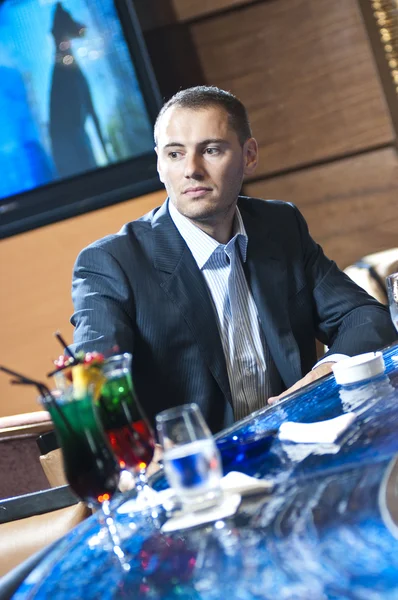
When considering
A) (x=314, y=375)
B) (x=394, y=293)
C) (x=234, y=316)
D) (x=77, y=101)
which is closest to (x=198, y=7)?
(x=77, y=101)

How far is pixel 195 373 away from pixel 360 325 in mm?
423

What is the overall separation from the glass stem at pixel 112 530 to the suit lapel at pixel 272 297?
105cm

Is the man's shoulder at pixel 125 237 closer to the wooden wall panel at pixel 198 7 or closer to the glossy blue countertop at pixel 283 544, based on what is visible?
the glossy blue countertop at pixel 283 544

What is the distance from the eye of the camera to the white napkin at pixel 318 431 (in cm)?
121

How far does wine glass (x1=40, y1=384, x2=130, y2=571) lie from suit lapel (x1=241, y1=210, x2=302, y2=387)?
3.68 ft

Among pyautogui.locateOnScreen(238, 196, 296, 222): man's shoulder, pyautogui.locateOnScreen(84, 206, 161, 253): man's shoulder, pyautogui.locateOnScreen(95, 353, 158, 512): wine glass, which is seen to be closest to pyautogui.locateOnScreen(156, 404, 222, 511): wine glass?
pyautogui.locateOnScreen(95, 353, 158, 512): wine glass

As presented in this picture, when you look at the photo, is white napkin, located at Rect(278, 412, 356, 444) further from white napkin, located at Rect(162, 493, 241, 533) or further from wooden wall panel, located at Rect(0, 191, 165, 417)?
wooden wall panel, located at Rect(0, 191, 165, 417)


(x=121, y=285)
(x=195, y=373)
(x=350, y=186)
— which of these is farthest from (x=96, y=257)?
(x=350, y=186)

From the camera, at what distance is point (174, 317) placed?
7.00 feet

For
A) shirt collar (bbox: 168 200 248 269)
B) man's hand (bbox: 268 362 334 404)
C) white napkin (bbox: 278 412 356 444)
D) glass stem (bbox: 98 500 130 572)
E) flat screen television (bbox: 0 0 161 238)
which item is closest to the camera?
glass stem (bbox: 98 500 130 572)

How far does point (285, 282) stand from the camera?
2.31 meters

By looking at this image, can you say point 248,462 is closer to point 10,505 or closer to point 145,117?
point 10,505

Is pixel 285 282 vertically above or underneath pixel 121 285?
underneath

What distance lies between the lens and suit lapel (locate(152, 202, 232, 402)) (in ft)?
7.00
